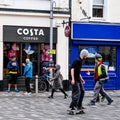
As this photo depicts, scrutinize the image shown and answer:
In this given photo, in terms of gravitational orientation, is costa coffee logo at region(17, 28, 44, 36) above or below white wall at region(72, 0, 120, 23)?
below

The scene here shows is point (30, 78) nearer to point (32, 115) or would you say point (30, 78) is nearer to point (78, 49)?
point (78, 49)

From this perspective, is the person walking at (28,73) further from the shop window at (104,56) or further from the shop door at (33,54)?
the shop window at (104,56)

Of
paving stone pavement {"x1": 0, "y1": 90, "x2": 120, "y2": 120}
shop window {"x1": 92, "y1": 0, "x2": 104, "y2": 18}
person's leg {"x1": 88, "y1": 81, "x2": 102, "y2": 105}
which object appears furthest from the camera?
shop window {"x1": 92, "y1": 0, "x2": 104, "y2": 18}

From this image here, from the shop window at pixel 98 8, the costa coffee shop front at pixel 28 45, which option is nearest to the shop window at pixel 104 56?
the shop window at pixel 98 8

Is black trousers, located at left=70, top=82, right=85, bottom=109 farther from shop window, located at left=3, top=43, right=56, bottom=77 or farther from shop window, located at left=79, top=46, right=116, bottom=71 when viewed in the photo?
shop window, located at left=79, top=46, right=116, bottom=71

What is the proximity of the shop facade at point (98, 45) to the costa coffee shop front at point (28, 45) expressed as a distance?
3.81 feet

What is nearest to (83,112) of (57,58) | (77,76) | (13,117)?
(77,76)

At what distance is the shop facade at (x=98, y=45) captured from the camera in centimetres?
2297

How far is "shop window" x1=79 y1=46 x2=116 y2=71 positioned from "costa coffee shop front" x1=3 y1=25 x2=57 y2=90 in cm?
191

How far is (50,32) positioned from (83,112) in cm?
934

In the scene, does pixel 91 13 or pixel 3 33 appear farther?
pixel 91 13

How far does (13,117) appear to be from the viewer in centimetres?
1262

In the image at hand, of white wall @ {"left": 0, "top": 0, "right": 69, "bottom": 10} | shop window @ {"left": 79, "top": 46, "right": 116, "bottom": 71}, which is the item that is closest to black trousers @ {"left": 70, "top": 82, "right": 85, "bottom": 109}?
white wall @ {"left": 0, "top": 0, "right": 69, "bottom": 10}

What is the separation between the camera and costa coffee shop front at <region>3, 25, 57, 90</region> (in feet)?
72.6
